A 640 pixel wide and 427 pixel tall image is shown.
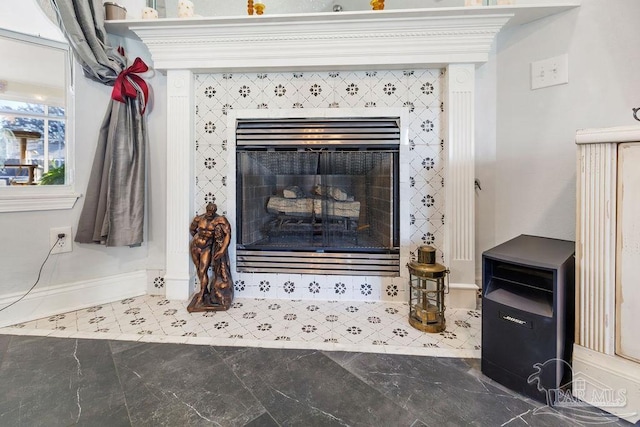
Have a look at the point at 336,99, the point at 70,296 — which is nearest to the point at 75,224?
the point at 70,296

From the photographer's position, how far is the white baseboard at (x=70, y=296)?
1600 millimetres

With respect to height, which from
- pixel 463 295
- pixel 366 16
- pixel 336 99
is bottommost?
pixel 463 295

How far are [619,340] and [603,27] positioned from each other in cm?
158

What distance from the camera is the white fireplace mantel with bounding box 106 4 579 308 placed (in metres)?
1.65

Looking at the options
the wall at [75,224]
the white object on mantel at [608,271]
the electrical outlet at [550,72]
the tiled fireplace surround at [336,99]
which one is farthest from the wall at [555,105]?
the wall at [75,224]

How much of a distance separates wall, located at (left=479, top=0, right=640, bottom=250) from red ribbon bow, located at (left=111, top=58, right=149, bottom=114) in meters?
2.28

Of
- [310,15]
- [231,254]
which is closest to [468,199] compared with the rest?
[310,15]

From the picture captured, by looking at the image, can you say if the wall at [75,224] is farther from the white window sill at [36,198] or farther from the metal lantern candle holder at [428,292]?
the metal lantern candle holder at [428,292]

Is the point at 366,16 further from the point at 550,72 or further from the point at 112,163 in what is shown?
the point at 112,163

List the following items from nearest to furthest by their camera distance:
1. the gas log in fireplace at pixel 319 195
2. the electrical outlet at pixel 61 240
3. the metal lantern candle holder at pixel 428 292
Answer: the metal lantern candle holder at pixel 428 292 < the electrical outlet at pixel 61 240 < the gas log in fireplace at pixel 319 195

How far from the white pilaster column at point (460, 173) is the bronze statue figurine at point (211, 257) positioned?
138cm

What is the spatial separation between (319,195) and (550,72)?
60.2 inches

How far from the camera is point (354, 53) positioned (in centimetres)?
175

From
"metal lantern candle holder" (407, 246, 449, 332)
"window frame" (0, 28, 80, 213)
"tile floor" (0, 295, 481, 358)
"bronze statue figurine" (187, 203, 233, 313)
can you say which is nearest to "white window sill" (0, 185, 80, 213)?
"window frame" (0, 28, 80, 213)
